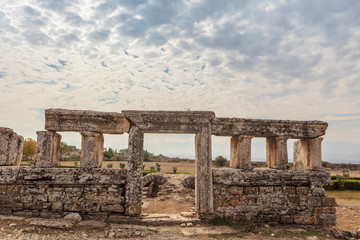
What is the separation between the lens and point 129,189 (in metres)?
6.01

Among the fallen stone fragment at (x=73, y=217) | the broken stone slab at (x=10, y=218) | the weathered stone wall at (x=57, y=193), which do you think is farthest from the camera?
the weathered stone wall at (x=57, y=193)

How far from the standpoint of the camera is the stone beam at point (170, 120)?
6.29 meters

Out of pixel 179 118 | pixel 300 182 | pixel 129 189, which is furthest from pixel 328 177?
pixel 129 189

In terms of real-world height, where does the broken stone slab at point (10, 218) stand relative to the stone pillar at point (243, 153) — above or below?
below

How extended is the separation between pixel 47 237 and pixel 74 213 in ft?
3.31

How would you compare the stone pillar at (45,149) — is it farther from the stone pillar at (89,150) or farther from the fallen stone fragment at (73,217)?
the fallen stone fragment at (73,217)

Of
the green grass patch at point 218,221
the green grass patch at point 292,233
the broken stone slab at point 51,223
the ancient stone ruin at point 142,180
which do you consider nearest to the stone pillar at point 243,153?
the ancient stone ruin at point 142,180

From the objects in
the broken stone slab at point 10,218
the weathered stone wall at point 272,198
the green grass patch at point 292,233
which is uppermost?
the weathered stone wall at point 272,198

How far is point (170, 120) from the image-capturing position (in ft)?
20.9

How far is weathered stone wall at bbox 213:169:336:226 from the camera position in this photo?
6176 millimetres

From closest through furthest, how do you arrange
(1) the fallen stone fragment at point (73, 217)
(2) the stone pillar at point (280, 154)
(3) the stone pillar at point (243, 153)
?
(1) the fallen stone fragment at point (73, 217) < (3) the stone pillar at point (243, 153) < (2) the stone pillar at point (280, 154)

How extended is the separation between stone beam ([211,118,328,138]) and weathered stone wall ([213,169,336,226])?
1.06m

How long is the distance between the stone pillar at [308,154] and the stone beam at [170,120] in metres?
3.16

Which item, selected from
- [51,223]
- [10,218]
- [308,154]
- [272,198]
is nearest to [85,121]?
[51,223]
